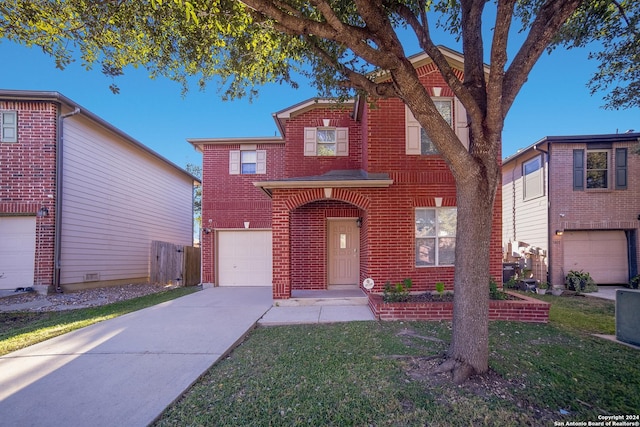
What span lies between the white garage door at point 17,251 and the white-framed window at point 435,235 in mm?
11017

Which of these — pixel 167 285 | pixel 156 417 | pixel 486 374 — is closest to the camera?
pixel 156 417

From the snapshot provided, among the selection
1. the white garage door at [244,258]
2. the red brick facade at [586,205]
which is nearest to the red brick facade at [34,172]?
the white garage door at [244,258]

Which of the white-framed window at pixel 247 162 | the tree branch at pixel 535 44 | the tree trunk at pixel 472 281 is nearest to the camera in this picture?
the tree trunk at pixel 472 281

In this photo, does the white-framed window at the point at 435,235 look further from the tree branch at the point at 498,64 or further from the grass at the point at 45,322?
the grass at the point at 45,322

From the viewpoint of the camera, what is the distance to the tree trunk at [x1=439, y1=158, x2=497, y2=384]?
3631 millimetres

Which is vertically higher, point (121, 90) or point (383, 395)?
point (121, 90)

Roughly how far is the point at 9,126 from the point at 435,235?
496 inches

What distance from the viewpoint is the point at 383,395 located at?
10.6 ft

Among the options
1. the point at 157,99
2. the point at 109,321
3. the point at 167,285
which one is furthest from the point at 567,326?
the point at 157,99

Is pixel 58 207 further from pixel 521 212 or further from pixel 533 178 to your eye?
pixel 521 212

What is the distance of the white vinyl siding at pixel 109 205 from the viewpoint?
10.1 metres

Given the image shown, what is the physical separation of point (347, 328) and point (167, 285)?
409 inches

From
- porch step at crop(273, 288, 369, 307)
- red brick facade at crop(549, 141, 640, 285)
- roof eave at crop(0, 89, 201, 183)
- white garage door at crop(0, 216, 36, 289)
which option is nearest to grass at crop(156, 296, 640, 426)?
porch step at crop(273, 288, 369, 307)

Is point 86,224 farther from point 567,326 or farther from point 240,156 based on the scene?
point 567,326
